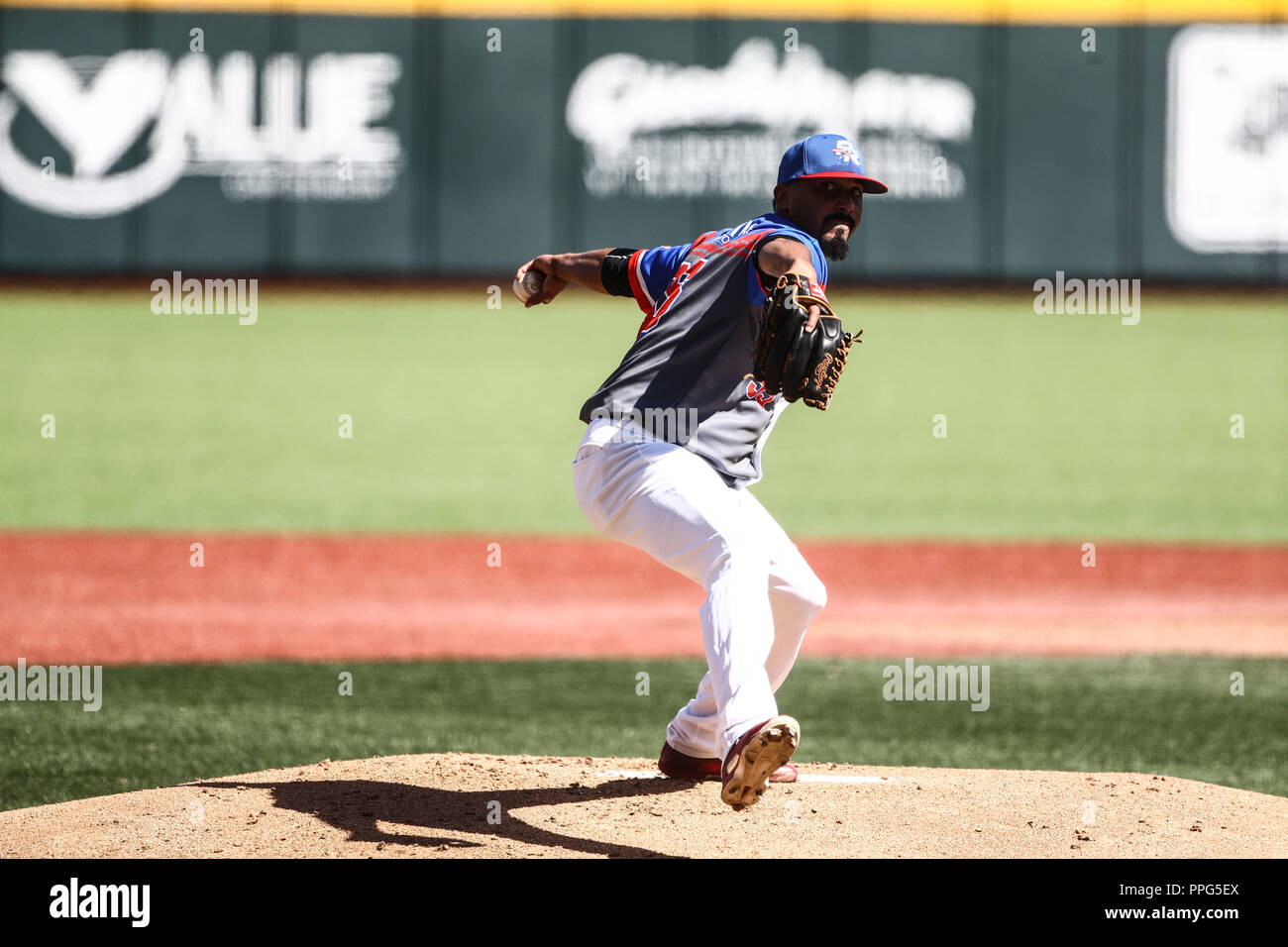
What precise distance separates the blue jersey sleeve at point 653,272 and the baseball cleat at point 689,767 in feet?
4.64

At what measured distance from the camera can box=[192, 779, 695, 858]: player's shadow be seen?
4477 millimetres

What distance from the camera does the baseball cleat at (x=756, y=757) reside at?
4039mm

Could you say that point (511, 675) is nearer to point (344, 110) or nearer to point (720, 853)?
point (720, 853)

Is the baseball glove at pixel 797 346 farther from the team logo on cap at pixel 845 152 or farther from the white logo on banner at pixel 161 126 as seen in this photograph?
the white logo on banner at pixel 161 126

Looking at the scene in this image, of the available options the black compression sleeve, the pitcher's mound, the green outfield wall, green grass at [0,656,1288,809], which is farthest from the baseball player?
the green outfield wall

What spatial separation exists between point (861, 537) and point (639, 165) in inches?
455

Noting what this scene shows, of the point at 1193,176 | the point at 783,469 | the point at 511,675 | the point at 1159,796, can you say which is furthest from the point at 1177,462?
the point at 1159,796

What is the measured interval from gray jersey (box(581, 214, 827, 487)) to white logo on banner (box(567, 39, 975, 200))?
18.3 meters

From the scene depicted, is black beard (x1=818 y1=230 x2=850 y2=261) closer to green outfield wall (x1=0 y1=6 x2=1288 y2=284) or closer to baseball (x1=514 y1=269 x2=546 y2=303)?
baseball (x1=514 y1=269 x2=546 y2=303)

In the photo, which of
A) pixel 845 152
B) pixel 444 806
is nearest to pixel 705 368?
pixel 845 152

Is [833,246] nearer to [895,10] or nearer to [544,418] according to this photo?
[544,418]

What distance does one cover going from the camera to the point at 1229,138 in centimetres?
2280

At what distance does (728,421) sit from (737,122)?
18699 mm

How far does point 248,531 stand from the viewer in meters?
12.2
